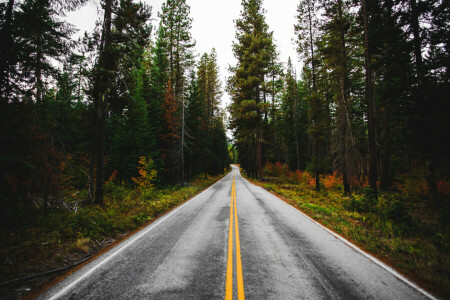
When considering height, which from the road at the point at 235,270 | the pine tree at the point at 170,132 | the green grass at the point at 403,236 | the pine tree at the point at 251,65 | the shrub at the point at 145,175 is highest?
the pine tree at the point at 251,65

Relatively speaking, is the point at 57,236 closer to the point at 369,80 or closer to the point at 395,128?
the point at 395,128

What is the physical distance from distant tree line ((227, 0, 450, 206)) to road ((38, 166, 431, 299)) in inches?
264

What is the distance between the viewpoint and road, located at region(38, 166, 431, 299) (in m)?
3.08

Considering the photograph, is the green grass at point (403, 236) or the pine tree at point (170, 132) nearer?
the green grass at point (403, 236)

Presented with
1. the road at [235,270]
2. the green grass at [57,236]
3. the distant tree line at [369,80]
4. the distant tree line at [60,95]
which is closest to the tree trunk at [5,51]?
the distant tree line at [60,95]

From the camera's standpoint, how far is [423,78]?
760 centimetres

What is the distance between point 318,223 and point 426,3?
11.5m

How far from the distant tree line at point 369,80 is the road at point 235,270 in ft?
22.0

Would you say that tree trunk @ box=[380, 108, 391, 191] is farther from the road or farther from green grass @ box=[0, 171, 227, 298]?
green grass @ box=[0, 171, 227, 298]

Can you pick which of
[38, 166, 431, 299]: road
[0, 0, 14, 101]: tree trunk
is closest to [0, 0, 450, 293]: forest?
[0, 0, 14, 101]: tree trunk

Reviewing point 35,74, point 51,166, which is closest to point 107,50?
point 35,74

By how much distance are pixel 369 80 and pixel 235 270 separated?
13.0m

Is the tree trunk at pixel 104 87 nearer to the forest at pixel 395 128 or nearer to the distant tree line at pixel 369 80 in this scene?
the forest at pixel 395 128

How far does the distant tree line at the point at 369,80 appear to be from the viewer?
742 centimetres
